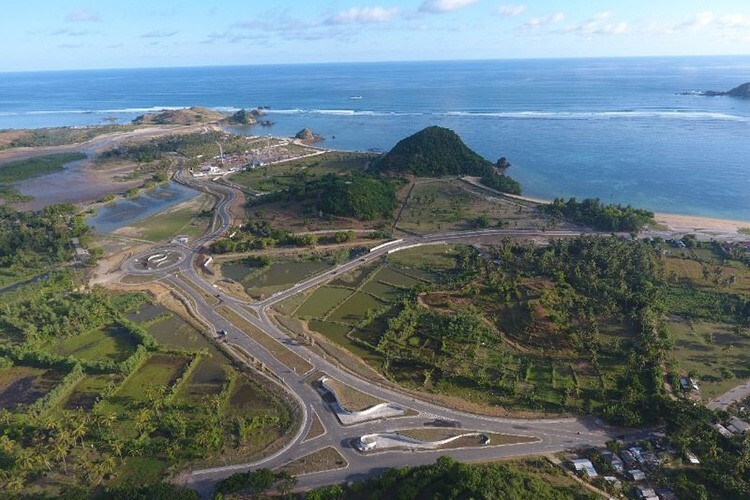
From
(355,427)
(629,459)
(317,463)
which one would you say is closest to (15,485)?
(317,463)

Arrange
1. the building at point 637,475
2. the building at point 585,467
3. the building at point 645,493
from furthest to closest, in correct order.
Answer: the building at point 585,467 → the building at point 637,475 → the building at point 645,493

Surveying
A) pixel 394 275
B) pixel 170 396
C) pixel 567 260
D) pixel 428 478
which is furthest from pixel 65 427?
pixel 567 260

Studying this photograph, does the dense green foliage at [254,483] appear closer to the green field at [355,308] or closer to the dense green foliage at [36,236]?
the green field at [355,308]

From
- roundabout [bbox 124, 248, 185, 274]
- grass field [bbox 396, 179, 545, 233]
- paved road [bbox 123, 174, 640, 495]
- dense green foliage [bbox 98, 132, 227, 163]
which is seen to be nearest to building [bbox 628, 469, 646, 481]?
paved road [bbox 123, 174, 640, 495]

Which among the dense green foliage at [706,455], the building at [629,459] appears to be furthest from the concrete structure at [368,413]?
the dense green foliage at [706,455]

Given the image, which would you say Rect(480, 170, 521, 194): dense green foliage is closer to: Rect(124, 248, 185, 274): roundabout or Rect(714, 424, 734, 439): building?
Rect(124, 248, 185, 274): roundabout

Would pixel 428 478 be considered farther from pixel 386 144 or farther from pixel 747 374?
pixel 386 144
